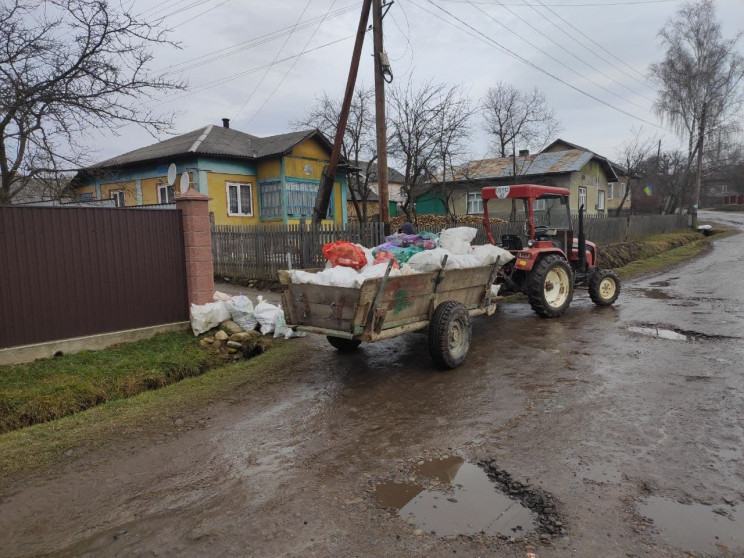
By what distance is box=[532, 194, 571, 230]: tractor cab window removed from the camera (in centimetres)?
923

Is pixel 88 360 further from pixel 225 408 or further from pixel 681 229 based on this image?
pixel 681 229

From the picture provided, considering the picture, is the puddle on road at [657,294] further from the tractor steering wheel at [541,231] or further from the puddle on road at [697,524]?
the puddle on road at [697,524]

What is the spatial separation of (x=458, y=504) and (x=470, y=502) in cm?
8

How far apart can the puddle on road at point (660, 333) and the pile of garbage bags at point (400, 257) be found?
2724 mm

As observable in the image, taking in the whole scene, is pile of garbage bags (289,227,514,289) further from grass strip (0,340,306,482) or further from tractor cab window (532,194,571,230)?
tractor cab window (532,194,571,230)

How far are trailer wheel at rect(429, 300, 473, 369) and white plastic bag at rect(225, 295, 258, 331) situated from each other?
345cm

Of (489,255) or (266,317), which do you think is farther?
(266,317)

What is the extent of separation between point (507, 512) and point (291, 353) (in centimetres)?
462

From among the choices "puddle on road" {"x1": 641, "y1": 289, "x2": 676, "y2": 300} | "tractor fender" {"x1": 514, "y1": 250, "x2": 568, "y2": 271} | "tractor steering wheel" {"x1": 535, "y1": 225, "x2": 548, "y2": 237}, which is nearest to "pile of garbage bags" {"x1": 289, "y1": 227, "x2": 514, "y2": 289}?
"tractor fender" {"x1": 514, "y1": 250, "x2": 568, "y2": 271}

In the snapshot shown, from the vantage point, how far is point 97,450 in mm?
4348

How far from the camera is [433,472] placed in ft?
12.0

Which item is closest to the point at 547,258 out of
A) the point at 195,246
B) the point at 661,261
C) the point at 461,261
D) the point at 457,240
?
the point at 457,240

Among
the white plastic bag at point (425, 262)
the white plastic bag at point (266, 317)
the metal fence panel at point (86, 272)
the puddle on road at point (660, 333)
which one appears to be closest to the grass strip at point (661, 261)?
the puddle on road at point (660, 333)

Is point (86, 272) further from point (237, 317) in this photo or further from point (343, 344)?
point (343, 344)
